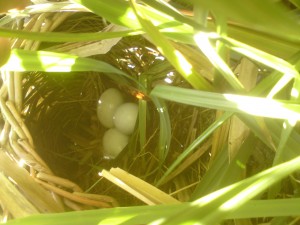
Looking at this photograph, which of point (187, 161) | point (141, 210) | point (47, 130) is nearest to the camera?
point (141, 210)

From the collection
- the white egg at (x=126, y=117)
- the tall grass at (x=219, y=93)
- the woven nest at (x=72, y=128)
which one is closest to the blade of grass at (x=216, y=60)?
the tall grass at (x=219, y=93)

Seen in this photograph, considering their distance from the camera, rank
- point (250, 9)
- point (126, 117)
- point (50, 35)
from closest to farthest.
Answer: point (250, 9), point (50, 35), point (126, 117)

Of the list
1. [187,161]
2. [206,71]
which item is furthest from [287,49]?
[187,161]

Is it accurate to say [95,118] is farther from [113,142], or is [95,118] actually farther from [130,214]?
[130,214]

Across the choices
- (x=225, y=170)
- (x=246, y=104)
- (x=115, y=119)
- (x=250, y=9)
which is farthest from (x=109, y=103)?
(x=250, y=9)

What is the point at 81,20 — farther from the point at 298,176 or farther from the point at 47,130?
the point at 298,176

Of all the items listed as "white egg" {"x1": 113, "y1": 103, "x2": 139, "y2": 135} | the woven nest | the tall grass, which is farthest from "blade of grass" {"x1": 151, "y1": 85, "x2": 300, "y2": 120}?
"white egg" {"x1": 113, "y1": 103, "x2": 139, "y2": 135}
